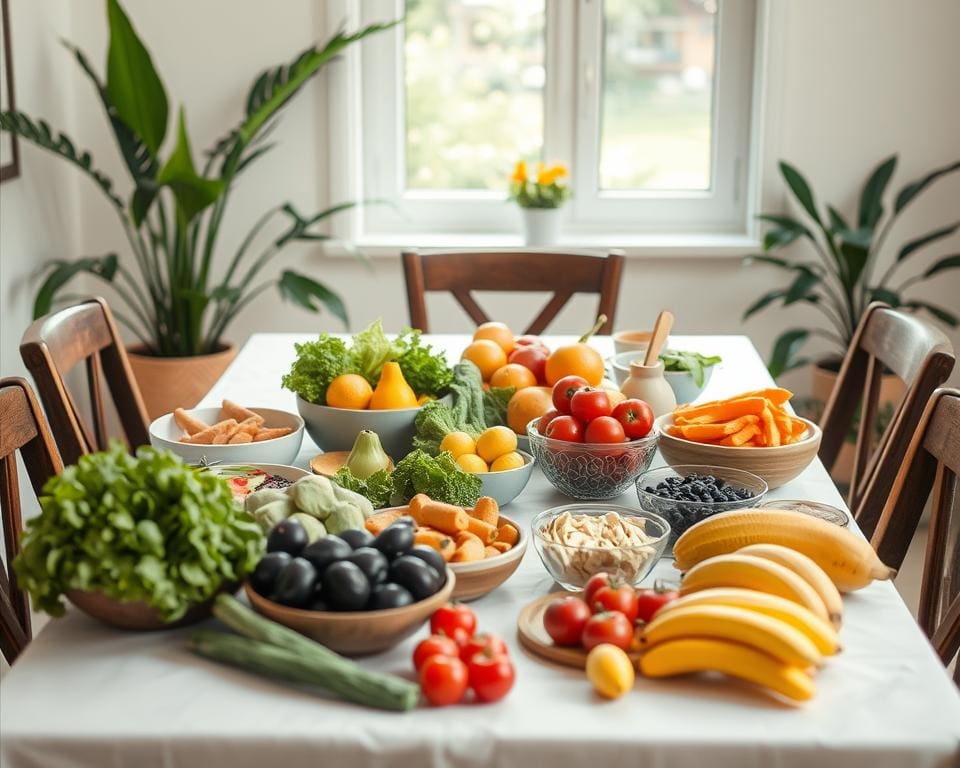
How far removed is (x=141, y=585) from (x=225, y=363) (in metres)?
2.41

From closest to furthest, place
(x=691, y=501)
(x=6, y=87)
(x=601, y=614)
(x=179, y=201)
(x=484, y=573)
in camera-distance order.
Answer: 1. (x=601, y=614)
2. (x=484, y=573)
3. (x=691, y=501)
4. (x=6, y=87)
5. (x=179, y=201)

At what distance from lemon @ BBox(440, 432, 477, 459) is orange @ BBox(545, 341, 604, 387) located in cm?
30

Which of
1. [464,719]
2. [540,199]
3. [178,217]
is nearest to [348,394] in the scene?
[464,719]

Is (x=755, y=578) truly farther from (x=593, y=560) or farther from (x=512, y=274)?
(x=512, y=274)

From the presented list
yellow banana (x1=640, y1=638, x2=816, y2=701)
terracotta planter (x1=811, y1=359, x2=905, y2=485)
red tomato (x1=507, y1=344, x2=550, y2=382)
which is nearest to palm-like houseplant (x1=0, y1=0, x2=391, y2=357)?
terracotta planter (x1=811, y1=359, x2=905, y2=485)

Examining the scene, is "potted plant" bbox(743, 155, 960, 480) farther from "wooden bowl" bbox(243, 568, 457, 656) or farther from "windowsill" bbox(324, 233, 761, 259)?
"wooden bowl" bbox(243, 568, 457, 656)

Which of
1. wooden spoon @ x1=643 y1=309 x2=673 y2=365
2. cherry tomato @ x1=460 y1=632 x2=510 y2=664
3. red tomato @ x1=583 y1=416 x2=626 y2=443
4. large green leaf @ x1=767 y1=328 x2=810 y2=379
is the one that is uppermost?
wooden spoon @ x1=643 y1=309 x2=673 y2=365

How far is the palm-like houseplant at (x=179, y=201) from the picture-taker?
10.5 feet

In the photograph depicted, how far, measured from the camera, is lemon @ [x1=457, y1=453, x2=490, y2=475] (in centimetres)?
154

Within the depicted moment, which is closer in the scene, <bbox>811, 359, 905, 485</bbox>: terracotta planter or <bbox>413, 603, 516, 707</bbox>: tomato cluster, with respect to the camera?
<bbox>413, 603, 516, 707</bbox>: tomato cluster

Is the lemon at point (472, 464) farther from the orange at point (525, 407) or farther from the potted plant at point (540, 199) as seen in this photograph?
the potted plant at point (540, 199)

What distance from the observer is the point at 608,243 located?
3799mm

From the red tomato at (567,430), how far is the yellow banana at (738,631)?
0.47 m

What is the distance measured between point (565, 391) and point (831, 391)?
2004 mm
